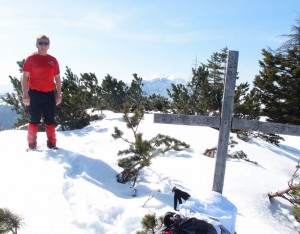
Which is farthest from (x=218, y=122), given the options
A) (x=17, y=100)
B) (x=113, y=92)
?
(x=113, y=92)

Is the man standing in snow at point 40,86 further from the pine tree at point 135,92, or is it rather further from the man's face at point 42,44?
the pine tree at point 135,92

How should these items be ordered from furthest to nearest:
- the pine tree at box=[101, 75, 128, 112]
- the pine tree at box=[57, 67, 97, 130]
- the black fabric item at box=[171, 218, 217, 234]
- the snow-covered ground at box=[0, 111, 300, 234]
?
1. the pine tree at box=[101, 75, 128, 112]
2. the pine tree at box=[57, 67, 97, 130]
3. the snow-covered ground at box=[0, 111, 300, 234]
4. the black fabric item at box=[171, 218, 217, 234]

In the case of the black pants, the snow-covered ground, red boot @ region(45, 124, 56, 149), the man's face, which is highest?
the man's face

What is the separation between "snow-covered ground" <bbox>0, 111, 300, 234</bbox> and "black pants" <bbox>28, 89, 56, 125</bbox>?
1.89 ft

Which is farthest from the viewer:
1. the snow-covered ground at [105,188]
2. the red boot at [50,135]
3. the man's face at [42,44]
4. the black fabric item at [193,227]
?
the red boot at [50,135]

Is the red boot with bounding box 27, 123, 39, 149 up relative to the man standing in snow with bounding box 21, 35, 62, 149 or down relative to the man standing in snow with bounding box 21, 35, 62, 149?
down

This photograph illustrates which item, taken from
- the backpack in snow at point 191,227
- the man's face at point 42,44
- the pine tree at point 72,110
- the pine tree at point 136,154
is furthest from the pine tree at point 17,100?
the backpack in snow at point 191,227

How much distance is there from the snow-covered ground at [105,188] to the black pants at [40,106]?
576mm

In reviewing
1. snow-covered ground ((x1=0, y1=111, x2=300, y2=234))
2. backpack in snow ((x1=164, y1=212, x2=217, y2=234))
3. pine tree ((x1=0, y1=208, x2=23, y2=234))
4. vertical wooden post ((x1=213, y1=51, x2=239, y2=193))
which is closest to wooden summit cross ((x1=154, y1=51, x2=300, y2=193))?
vertical wooden post ((x1=213, y1=51, x2=239, y2=193))

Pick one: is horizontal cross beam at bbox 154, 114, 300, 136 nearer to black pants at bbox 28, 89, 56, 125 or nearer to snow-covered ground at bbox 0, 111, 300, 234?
snow-covered ground at bbox 0, 111, 300, 234

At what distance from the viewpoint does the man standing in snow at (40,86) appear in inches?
196

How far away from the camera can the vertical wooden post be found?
3.18 m

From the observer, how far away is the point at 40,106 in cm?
527

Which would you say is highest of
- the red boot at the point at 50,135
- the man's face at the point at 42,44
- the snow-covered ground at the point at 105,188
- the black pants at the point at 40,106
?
the man's face at the point at 42,44
